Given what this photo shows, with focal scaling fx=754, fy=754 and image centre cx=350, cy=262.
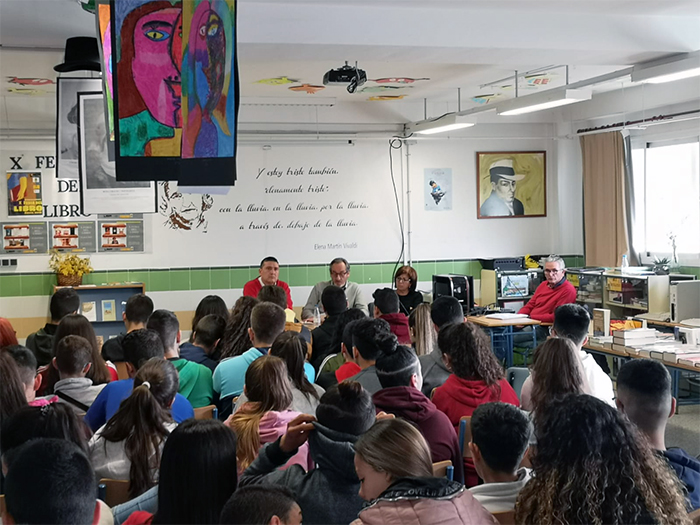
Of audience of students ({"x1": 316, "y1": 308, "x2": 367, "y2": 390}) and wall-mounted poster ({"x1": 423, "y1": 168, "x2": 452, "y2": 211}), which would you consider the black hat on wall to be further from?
wall-mounted poster ({"x1": 423, "y1": 168, "x2": 452, "y2": 211})

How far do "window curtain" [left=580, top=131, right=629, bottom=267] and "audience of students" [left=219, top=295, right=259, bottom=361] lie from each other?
638 centimetres

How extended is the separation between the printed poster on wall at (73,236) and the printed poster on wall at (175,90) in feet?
22.6

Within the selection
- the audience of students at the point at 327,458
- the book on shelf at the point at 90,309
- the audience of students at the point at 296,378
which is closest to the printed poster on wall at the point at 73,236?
the book on shelf at the point at 90,309

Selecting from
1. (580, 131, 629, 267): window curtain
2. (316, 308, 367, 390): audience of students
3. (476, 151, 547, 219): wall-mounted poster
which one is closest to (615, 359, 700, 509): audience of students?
(316, 308, 367, 390): audience of students

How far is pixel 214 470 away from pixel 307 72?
6375 millimetres

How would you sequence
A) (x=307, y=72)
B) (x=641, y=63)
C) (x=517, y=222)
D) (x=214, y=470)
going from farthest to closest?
1. (x=517, y=222)
2. (x=307, y=72)
3. (x=641, y=63)
4. (x=214, y=470)

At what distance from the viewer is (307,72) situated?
8.02 metres

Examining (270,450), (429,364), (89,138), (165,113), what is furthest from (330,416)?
(89,138)

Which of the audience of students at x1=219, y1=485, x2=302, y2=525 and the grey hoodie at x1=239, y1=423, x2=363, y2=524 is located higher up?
the audience of students at x1=219, y1=485, x2=302, y2=525

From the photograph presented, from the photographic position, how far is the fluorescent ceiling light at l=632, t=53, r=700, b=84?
19.3 feet

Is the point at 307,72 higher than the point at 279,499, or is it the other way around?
the point at 307,72

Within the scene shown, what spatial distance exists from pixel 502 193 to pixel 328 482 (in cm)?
906

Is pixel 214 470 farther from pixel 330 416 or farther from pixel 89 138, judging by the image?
pixel 89 138

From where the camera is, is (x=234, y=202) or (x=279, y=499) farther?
(x=234, y=202)
